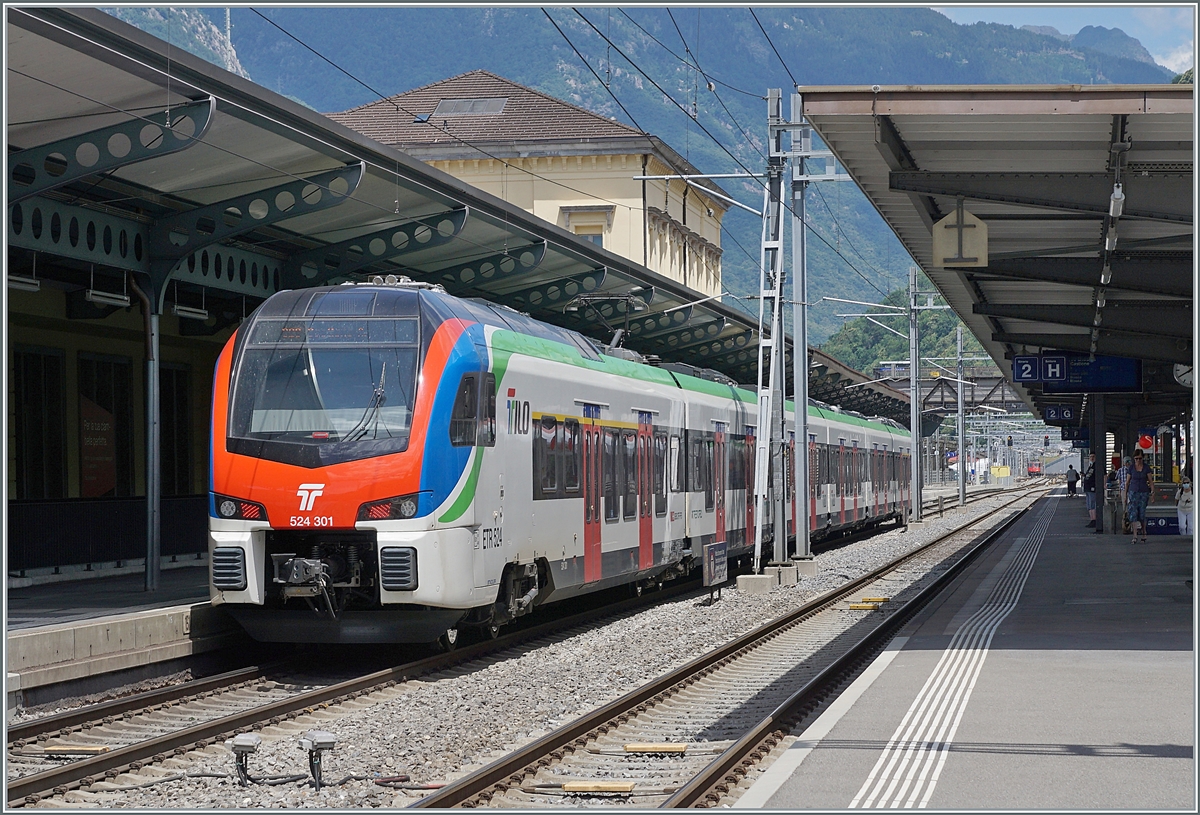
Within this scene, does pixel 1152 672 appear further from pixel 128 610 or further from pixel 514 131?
pixel 514 131

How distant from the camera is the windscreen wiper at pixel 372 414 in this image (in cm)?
1223

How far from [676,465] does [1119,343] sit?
8.50m

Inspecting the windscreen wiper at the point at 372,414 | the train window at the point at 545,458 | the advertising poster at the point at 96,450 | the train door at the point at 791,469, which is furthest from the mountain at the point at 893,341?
the windscreen wiper at the point at 372,414

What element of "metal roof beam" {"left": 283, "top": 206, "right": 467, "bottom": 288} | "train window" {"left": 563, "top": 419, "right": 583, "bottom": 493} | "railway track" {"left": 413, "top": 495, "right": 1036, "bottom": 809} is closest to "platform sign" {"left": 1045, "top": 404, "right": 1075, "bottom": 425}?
"railway track" {"left": 413, "top": 495, "right": 1036, "bottom": 809}

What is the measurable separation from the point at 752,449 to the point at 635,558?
7.66 m

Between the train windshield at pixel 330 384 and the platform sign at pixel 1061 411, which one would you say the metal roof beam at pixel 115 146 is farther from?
the platform sign at pixel 1061 411

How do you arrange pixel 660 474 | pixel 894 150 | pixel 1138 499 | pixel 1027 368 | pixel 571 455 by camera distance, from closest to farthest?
pixel 894 150, pixel 571 455, pixel 660 474, pixel 1027 368, pixel 1138 499

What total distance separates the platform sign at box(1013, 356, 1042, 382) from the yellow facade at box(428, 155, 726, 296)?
80.3 ft

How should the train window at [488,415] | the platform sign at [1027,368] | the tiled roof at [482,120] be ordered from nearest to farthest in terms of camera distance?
the train window at [488,415], the platform sign at [1027,368], the tiled roof at [482,120]

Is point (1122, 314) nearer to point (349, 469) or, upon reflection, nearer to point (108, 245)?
point (349, 469)

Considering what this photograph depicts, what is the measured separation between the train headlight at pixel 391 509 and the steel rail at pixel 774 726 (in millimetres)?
3526

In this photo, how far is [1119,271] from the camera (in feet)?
53.4

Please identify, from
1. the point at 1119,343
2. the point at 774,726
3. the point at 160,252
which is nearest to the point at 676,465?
the point at 160,252

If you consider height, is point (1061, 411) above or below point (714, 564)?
above
